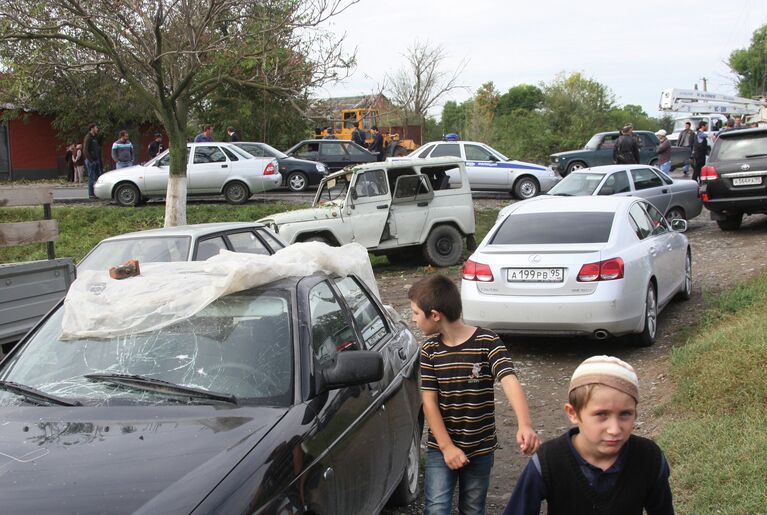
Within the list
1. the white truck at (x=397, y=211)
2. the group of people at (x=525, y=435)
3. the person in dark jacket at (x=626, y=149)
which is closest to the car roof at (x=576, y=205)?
the white truck at (x=397, y=211)

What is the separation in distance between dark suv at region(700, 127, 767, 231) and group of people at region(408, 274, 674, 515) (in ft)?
42.0

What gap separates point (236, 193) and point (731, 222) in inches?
456

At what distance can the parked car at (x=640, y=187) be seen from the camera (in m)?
15.9

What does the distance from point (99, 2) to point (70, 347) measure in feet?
37.3

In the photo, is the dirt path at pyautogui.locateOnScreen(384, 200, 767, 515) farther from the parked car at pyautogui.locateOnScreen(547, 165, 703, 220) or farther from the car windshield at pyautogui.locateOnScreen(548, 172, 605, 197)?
the car windshield at pyautogui.locateOnScreen(548, 172, 605, 197)

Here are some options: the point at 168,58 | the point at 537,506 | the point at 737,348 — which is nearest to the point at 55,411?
the point at 537,506

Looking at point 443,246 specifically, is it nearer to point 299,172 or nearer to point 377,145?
point 299,172

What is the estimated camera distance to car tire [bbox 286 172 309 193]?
974 inches

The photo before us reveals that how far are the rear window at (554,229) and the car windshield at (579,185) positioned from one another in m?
7.18

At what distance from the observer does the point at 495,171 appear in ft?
73.5

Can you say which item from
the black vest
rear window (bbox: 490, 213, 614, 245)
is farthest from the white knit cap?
rear window (bbox: 490, 213, 614, 245)

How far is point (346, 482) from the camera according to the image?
3.59 metres

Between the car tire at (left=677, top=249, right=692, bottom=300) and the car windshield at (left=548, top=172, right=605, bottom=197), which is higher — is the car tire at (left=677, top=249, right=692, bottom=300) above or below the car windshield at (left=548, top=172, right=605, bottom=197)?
below

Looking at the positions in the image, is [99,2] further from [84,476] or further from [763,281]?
[84,476]
